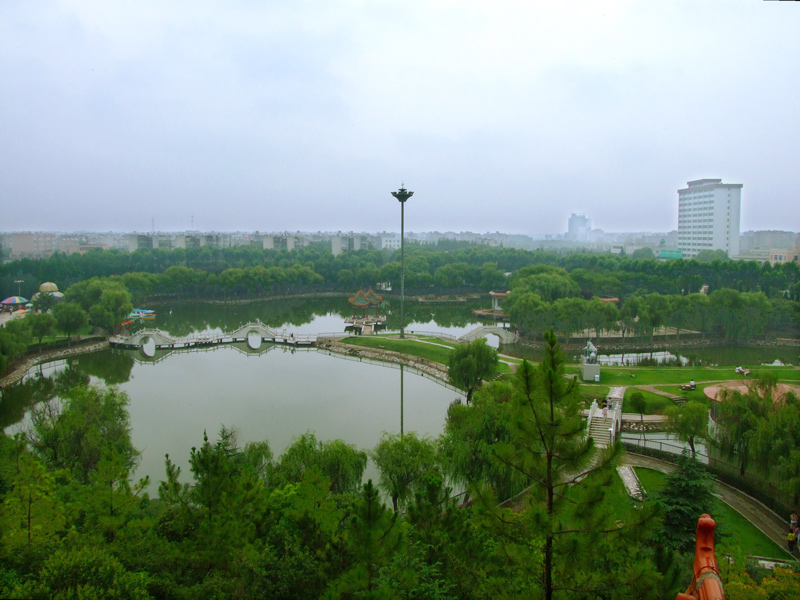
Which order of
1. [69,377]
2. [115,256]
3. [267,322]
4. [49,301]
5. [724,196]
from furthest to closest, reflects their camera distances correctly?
[724,196]
[115,256]
[267,322]
[49,301]
[69,377]

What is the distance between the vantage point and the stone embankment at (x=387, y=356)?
23422 mm

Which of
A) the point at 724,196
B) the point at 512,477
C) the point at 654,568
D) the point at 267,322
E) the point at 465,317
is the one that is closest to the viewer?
the point at 654,568

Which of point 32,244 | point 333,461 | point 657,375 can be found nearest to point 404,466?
point 333,461

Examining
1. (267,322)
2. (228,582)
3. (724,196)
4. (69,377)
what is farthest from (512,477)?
(724,196)

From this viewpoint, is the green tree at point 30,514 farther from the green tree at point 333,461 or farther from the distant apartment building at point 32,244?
the distant apartment building at point 32,244

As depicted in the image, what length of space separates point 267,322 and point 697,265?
30.1 m

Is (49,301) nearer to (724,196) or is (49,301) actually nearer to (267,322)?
(267,322)

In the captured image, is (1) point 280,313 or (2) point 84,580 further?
(1) point 280,313

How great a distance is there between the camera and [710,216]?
62.7 m

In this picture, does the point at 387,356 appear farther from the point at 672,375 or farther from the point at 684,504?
the point at 684,504

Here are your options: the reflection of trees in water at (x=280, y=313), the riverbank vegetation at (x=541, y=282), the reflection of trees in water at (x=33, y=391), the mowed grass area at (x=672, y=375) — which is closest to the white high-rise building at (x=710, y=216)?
the riverbank vegetation at (x=541, y=282)

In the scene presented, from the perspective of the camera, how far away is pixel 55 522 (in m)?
6.95

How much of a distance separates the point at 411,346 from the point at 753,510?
16.9 metres

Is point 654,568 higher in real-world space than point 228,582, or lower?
higher
